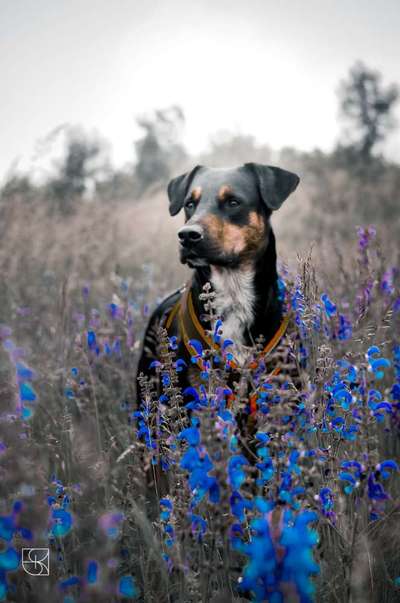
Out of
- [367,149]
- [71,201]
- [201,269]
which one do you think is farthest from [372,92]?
[201,269]

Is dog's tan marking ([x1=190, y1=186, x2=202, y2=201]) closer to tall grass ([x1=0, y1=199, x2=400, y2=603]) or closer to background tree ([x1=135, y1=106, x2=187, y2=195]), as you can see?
tall grass ([x1=0, y1=199, x2=400, y2=603])

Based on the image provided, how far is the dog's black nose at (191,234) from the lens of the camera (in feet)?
8.84

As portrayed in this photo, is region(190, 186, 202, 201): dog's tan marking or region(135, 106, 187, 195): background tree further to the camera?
region(135, 106, 187, 195): background tree

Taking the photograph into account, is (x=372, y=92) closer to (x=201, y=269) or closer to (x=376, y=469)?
(x=201, y=269)

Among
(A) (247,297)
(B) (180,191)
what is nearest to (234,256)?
(A) (247,297)

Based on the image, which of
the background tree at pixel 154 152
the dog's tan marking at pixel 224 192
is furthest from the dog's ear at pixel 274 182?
the background tree at pixel 154 152

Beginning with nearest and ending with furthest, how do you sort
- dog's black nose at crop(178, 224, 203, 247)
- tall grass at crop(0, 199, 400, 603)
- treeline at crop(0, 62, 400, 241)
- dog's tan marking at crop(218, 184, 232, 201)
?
tall grass at crop(0, 199, 400, 603), dog's black nose at crop(178, 224, 203, 247), dog's tan marking at crop(218, 184, 232, 201), treeline at crop(0, 62, 400, 241)

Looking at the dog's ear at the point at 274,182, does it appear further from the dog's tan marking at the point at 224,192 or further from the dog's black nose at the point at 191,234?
the dog's black nose at the point at 191,234

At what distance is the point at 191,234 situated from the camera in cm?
270

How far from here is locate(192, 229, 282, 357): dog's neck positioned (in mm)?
2758

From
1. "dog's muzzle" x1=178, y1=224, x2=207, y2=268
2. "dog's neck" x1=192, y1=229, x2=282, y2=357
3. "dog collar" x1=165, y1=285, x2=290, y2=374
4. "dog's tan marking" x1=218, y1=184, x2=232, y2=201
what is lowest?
"dog collar" x1=165, y1=285, x2=290, y2=374

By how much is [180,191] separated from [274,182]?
2.37 ft

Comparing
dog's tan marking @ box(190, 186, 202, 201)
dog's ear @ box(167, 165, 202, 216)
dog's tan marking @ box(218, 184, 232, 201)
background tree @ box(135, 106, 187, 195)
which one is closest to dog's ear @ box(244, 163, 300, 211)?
dog's tan marking @ box(218, 184, 232, 201)

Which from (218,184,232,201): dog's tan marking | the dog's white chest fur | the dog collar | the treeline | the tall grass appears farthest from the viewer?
the treeline
